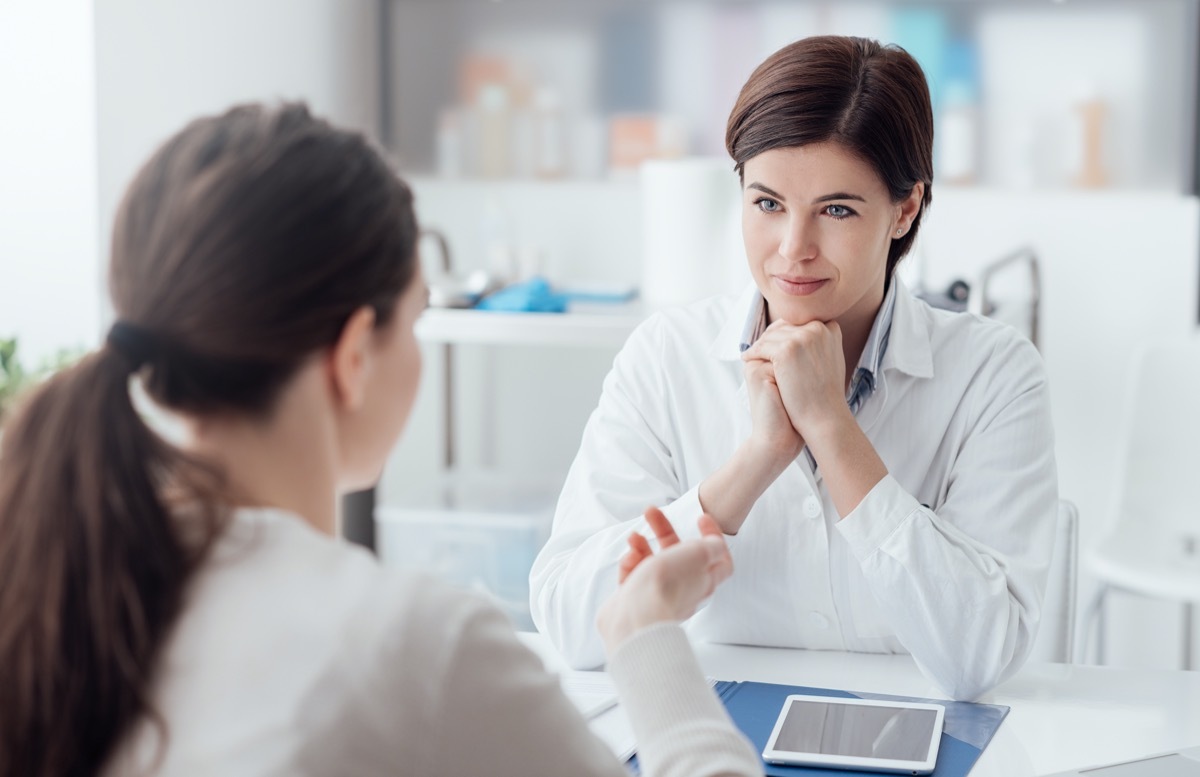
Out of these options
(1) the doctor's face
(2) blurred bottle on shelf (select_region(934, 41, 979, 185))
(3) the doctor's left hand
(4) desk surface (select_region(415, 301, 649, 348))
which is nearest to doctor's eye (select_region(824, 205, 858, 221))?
(1) the doctor's face

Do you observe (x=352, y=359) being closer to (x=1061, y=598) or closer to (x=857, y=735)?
(x=857, y=735)

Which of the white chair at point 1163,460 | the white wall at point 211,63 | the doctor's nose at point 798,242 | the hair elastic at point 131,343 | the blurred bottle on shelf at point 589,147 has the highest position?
the white wall at point 211,63

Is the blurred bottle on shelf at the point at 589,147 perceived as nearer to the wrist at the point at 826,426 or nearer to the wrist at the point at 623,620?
the wrist at the point at 826,426

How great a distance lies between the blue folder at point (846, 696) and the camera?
1.09 m

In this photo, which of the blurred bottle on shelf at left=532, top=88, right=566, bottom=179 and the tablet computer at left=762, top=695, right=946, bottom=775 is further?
the blurred bottle on shelf at left=532, top=88, right=566, bottom=179

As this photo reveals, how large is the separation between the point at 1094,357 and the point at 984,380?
149 centimetres

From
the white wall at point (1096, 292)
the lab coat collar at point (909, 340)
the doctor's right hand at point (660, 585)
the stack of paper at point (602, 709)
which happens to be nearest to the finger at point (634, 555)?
the doctor's right hand at point (660, 585)

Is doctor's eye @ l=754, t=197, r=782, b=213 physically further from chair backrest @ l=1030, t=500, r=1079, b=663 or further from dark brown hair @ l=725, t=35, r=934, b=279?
chair backrest @ l=1030, t=500, r=1079, b=663

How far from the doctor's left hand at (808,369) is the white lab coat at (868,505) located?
8 cm

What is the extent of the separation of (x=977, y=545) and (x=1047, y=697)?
16cm

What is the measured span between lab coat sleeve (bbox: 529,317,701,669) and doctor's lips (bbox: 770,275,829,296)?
176mm

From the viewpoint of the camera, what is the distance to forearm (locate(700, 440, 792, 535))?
1.36 meters

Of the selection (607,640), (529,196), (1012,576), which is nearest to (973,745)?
(1012,576)

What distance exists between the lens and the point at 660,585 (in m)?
0.94
